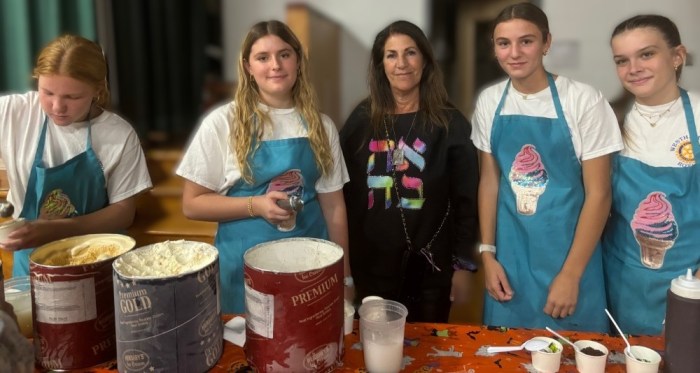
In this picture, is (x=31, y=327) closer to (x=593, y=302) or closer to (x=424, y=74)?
(x=424, y=74)

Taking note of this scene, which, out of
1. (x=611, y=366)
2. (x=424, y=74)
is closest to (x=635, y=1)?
(x=424, y=74)

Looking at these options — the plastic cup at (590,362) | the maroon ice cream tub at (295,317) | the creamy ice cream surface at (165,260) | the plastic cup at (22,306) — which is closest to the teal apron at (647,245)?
the plastic cup at (590,362)

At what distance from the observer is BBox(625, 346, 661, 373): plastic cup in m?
0.93

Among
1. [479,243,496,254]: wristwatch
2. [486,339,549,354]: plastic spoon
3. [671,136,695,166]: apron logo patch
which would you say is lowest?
[486,339,549,354]: plastic spoon

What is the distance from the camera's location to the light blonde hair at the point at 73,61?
1.26 metres

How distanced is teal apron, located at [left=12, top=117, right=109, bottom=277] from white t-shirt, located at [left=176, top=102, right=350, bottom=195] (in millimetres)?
203

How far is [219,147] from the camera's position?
1411mm

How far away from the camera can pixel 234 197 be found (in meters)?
1.40

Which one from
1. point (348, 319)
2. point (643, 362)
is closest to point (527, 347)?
point (643, 362)

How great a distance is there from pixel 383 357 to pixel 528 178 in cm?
75

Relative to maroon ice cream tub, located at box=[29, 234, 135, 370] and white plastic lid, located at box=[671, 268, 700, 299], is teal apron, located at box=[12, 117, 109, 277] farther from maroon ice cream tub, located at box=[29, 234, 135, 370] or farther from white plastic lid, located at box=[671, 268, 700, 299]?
white plastic lid, located at box=[671, 268, 700, 299]

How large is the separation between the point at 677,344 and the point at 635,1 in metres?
2.79

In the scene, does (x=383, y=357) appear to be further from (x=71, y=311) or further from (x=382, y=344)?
(x=71, y=311)

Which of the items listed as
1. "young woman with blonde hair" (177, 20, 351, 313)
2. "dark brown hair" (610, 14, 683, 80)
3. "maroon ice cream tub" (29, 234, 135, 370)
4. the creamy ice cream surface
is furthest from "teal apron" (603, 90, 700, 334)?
"maroon ice cream tub" (29, 234, 135, 370)
